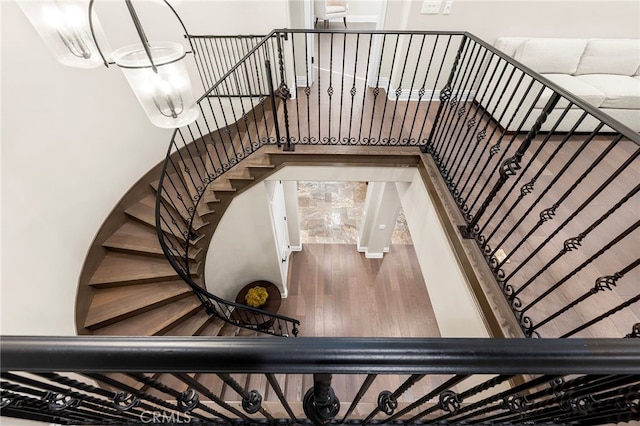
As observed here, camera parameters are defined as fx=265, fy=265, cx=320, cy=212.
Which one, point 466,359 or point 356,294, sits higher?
point 356,294

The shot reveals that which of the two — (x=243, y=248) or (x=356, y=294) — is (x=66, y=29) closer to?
(x=243, y=248)

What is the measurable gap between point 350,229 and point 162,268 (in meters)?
3.80

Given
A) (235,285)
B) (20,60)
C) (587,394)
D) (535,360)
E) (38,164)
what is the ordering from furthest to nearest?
Answer: (235,285)
(38,164)
(20,60)
(587,394)
(535,360)

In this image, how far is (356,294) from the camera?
178 inches

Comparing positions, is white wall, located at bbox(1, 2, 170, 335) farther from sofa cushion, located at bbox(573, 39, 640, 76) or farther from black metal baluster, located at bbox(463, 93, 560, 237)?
sofa cushion, located at bbox(573, 39, 640, 76)

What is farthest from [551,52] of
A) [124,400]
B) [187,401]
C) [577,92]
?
[124,400]

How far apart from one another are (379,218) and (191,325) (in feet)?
10.1

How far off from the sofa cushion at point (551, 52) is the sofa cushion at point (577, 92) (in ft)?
0.59

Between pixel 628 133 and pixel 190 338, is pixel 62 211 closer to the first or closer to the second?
pixel 190 338

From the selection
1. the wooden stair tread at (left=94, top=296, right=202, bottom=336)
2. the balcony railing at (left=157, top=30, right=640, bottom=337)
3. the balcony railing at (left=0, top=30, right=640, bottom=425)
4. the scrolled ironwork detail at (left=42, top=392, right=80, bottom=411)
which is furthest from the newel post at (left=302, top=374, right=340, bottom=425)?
the wooden stair tread at (left=94, top=296, right=202, bottom=336)

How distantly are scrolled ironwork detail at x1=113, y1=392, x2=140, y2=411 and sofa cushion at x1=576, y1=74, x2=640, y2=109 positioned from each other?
454 cm

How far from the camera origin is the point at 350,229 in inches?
229

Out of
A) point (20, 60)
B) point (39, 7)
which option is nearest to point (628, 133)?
point (39, 7)

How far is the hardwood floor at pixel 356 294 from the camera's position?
410 cm
